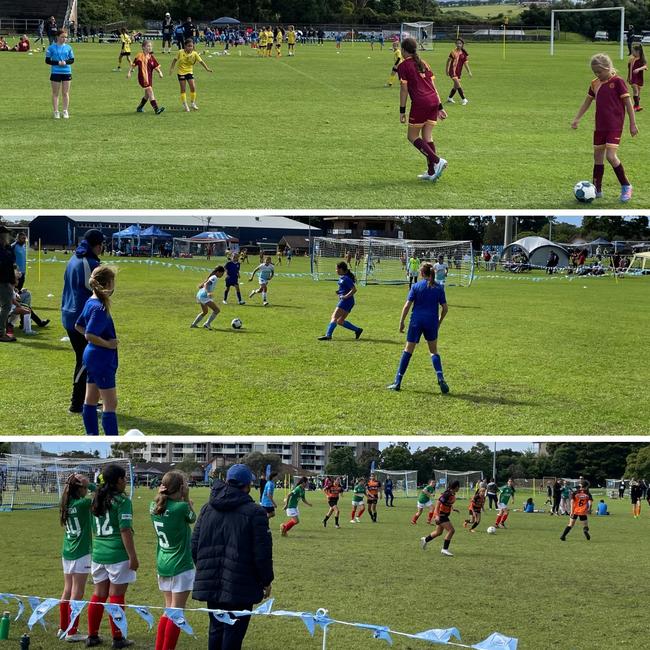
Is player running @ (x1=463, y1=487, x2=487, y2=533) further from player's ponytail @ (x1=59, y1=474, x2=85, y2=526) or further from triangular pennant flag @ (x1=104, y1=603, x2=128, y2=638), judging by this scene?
triangular pennant flag @ (x1=104, y1=603, x2=128, y2=638)

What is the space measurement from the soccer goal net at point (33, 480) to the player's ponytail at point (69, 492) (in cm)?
1570

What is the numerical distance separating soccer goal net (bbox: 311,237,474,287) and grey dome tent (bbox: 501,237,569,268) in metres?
14.9

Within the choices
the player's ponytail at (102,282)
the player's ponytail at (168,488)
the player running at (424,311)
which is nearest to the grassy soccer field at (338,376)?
the player running at (424,311)

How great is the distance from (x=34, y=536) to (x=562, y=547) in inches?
315

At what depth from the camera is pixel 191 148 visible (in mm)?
16625

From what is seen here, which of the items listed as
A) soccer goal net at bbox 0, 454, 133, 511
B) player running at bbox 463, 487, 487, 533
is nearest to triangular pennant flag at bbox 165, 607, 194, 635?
player running at bbox 463, 487, 487, 533

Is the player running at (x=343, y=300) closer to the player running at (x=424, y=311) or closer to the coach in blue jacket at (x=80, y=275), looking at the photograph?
the player running at (x=424, y=311)

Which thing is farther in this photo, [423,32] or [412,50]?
[423,32]

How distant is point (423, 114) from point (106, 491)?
28.2 feet

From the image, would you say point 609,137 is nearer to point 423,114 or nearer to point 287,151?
point 423,114

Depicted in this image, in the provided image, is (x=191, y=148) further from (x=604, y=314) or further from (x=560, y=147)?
(x=604, y=314)

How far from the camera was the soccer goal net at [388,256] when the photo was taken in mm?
37094

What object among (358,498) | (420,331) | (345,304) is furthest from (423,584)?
(358,498)

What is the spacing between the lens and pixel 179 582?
263 inches
